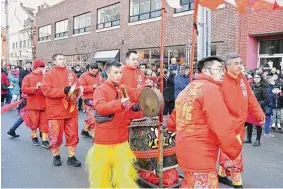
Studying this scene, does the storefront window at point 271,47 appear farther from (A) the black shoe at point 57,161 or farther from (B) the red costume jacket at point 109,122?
(B) the red costume jacket at point 109,122

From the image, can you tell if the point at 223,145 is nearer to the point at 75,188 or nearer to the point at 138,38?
the point at 75,188

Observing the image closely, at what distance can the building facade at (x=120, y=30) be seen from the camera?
14.6 meters

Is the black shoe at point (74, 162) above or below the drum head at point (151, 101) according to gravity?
below

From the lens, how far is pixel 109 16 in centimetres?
2269

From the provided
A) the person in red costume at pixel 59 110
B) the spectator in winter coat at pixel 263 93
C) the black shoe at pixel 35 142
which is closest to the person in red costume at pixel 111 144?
the person in red costume at pixel 59 110

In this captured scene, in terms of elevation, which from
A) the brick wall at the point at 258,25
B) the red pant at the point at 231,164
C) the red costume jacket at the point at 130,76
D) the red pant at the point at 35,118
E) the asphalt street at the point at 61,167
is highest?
the brick wall at the point at 258,25

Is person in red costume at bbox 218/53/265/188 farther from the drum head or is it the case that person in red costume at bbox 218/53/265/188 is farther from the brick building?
the brick building

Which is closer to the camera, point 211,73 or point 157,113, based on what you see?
point 211,73

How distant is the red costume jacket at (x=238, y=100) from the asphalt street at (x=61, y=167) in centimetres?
121

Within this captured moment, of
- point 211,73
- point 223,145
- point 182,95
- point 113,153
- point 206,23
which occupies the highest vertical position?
point 206,23

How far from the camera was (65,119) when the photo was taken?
585 centimetres

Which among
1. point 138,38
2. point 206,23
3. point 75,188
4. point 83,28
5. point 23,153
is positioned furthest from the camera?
point 83,28

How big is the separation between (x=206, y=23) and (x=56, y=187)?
5.15 metres

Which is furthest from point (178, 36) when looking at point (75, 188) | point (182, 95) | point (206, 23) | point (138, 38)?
point (182, 95)
